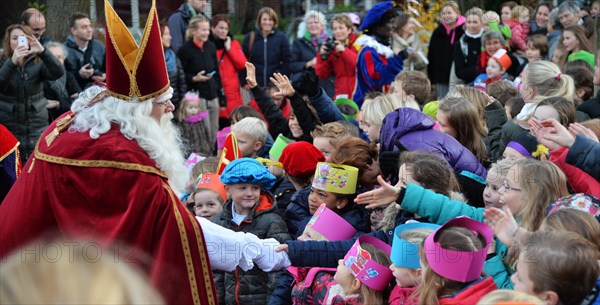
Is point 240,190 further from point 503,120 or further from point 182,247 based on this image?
point 503,120

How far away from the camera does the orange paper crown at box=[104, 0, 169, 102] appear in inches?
187

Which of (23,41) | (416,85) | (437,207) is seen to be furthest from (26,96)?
(437,207)

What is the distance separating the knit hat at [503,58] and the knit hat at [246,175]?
186 inches

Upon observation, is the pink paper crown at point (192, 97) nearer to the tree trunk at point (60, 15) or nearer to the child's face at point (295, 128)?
the tree trunk at point (60, 15)

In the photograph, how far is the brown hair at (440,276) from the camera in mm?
4086

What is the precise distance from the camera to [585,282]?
12.1ft

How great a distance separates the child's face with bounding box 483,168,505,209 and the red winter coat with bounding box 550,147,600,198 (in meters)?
0.32

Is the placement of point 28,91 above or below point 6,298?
below

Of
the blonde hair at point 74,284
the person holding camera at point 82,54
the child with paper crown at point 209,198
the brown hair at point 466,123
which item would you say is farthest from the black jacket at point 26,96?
the blonde hair at point 74,284

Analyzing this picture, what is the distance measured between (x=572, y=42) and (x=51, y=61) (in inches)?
216

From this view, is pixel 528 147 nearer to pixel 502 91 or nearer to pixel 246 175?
pixel 246 175

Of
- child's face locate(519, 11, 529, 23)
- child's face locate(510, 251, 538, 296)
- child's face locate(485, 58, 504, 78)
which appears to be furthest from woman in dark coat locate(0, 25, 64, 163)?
child's face locate(510, 251, 538, 296)

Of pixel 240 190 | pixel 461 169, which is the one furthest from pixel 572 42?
pixel 240 190

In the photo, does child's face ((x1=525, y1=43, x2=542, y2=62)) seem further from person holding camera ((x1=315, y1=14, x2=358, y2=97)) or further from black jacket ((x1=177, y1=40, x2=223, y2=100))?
black jacket ((x1=177, y1=40, x2=223, y2=100))
